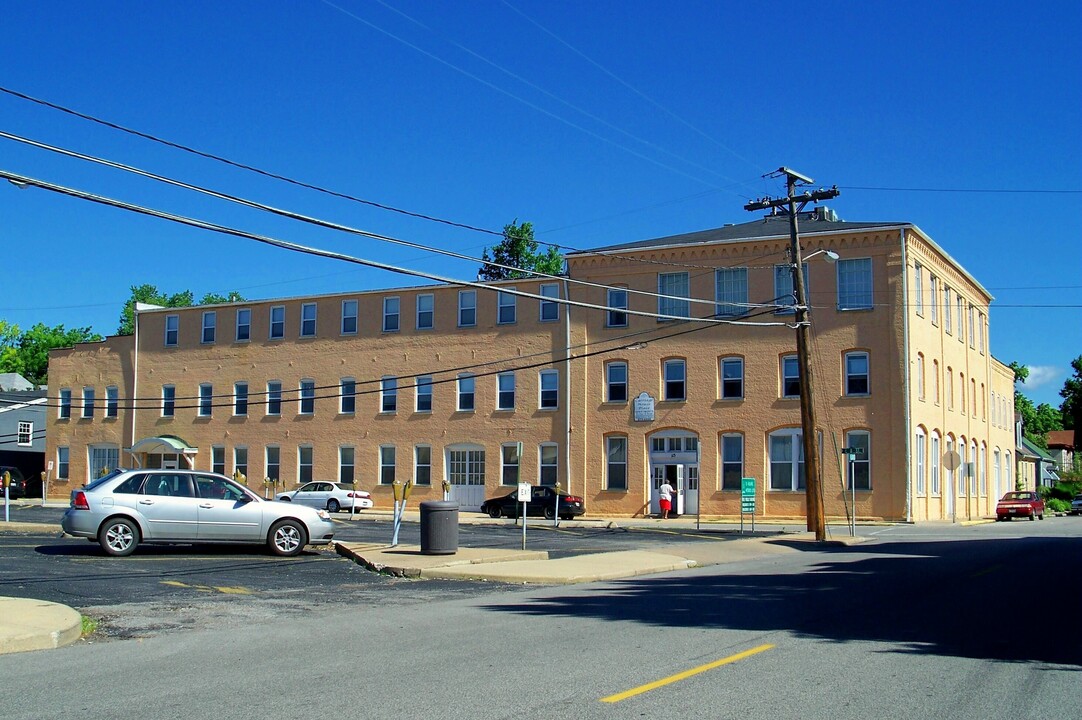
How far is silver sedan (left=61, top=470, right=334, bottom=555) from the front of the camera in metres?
18.8

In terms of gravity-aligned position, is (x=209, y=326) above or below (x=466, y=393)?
above

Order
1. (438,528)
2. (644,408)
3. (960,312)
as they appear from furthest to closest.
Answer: (960,312)
(644,408)
(438,528)

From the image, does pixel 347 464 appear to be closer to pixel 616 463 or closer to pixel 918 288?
pixel 616 463

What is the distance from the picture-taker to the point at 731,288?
42844 millimetres

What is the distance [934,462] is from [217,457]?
32751 millimetres

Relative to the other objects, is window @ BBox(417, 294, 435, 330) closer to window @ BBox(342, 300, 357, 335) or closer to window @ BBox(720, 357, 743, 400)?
window @ BBox(342, 300, 357, 335)

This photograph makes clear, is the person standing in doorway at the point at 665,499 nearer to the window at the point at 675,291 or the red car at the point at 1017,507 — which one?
the window at the point at 675,291

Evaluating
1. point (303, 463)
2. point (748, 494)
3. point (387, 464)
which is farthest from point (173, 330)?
point (748, 494)

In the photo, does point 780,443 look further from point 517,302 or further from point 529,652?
point 529,652

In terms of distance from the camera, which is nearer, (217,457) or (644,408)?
(644,408)

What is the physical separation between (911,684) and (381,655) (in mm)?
4748

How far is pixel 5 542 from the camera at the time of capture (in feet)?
71.6

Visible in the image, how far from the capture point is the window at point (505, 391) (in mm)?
46188

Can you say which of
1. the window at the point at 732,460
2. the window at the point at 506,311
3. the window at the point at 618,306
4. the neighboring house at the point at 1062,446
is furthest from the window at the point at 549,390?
the neighboring house at the point at 1062,446
